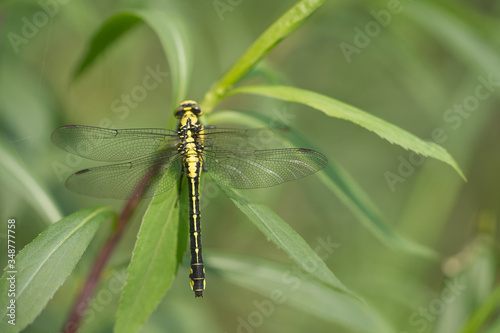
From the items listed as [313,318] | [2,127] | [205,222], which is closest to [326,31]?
[205,222]

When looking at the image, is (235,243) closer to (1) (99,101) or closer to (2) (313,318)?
(2) (313,318)

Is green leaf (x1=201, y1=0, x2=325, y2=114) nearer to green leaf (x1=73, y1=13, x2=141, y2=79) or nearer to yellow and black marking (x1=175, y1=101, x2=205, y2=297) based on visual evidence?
yellow and black marking (x1=175, y1=101, x2=205, y2=297)

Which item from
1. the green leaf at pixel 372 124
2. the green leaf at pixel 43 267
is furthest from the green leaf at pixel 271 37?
the green leaf at pixel 43 267

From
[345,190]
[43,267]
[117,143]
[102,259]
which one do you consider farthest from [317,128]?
[43,267]

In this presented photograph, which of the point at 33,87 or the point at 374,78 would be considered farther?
the point at 374,78

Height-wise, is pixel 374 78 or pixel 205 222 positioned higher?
pixel 374 78

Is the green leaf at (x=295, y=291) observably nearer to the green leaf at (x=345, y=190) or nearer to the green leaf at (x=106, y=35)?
the green leaf at (x=345, y=190)
